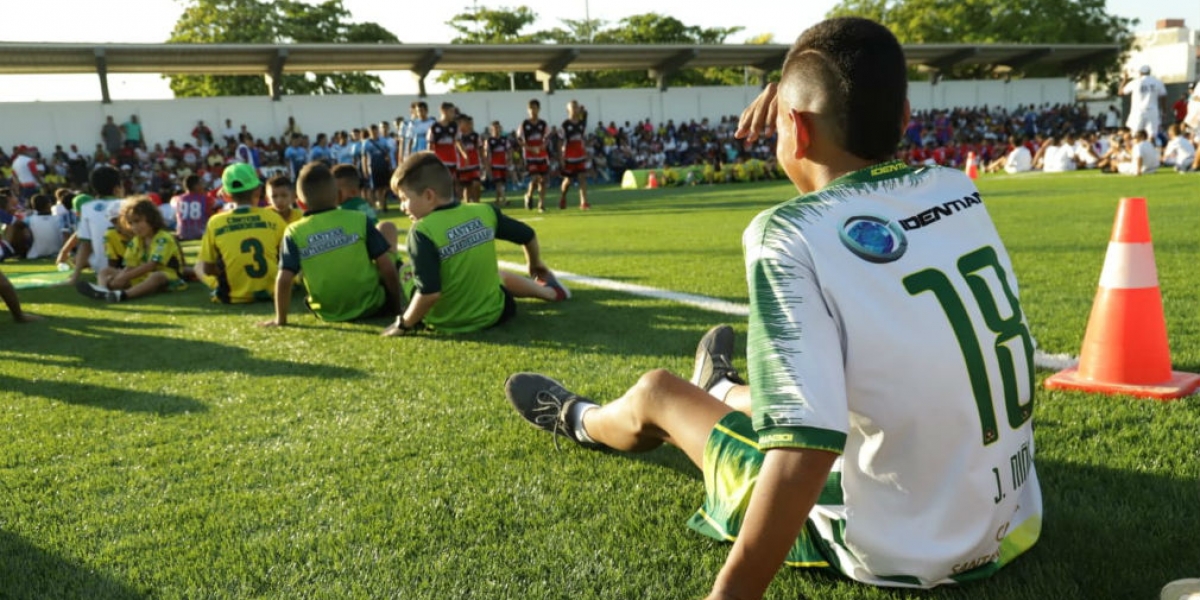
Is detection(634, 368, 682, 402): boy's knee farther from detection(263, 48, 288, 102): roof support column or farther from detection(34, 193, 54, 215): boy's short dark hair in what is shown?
detection(263, 48, 288, 102): roof support column

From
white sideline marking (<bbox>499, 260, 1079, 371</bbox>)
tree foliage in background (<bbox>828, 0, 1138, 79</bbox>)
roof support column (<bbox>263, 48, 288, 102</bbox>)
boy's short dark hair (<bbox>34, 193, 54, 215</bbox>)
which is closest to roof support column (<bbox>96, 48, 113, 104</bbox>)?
roof support column (<bbox>263, 48, 288, 102</bbox>)

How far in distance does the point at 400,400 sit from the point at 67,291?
6865 millimetres

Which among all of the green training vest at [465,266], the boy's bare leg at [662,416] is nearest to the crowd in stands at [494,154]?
the green training vest at [465,266]

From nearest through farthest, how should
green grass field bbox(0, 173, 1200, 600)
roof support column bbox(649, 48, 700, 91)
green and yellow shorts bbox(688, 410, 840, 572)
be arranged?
green and yellow shorts bbox(688, 410, 840, 572) → green grass field bbox(0, 173, 1200, 600) → roof support column bbox(649, 48, 700, 91)

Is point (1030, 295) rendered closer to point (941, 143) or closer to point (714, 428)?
point (714, 428)

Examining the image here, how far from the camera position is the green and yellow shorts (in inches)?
78.0

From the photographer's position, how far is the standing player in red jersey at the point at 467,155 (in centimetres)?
1661

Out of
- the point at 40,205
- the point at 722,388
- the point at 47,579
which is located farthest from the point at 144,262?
the point at 722,388

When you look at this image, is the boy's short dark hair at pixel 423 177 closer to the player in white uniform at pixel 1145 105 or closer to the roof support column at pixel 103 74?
the player in white uniform at pixel 1145 105

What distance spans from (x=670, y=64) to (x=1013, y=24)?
33557 mm

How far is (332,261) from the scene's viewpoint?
612cm

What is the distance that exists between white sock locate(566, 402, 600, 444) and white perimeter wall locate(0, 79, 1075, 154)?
1863 centimetres

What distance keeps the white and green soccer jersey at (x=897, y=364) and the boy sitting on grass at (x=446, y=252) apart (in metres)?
3.79

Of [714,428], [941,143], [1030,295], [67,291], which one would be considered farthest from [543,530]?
[941,143]
